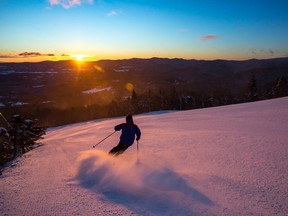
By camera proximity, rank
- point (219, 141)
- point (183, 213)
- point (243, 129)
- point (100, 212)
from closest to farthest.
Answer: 1. point (183, 213)
2. point (100, 212)
3. point (219, 141)
4. point (243, 129)

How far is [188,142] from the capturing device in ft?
32.7

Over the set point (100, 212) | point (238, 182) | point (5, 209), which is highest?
point (238, 182)

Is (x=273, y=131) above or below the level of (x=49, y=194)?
above

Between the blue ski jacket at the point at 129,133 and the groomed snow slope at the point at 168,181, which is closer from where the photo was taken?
the groomed snow slope at the point at 168,181

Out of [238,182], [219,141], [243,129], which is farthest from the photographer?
[243,129]

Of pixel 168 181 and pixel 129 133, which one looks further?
pixel 129 133

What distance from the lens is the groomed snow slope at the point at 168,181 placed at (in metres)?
5.07

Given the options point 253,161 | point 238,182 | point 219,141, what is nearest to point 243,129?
point 219,141

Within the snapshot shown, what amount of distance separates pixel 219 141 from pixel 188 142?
4.27ft

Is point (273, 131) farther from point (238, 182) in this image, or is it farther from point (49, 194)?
point (49, 194)

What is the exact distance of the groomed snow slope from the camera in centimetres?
507

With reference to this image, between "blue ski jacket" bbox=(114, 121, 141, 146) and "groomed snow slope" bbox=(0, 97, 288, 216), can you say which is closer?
"groomed snow slope" bbox=(0, 97, 288, 216)

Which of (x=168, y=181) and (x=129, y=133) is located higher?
(x=129, y=133)

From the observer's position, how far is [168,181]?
6328 mm
